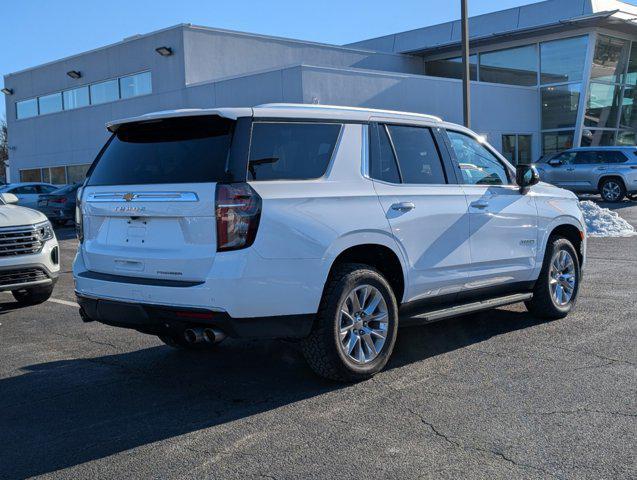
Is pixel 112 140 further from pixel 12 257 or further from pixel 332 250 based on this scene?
pixel 12 257

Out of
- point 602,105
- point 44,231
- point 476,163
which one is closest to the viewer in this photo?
point 476,163

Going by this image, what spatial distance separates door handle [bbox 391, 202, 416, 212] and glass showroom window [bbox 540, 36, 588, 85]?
27.4 metres

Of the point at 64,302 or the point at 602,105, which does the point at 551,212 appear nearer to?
the point at 64,302

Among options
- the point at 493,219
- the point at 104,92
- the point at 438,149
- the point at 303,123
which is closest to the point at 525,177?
the point at 493,219

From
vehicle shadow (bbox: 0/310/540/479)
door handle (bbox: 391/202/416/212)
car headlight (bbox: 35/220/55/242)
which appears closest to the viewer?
vehicle shadow (bbox: 0/310/540/479)

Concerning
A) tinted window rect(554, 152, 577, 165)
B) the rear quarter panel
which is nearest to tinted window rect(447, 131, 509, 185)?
the rear quarter panel

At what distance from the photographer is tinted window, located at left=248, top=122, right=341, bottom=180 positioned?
4773 mm

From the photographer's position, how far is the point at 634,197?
25250 millimetres

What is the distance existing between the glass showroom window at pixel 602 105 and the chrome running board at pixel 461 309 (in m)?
26.3

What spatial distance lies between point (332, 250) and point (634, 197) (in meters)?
23.2

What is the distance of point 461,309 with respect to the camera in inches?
232

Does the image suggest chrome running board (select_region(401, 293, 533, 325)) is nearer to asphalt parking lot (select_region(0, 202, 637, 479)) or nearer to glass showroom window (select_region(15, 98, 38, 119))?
asphalt parking lot (select_region(0, 202, 637, 479))

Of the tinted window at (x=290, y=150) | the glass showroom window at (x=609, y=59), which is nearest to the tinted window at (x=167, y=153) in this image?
the tinted window at (x=290, y=150)

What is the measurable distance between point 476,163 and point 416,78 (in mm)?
20550
